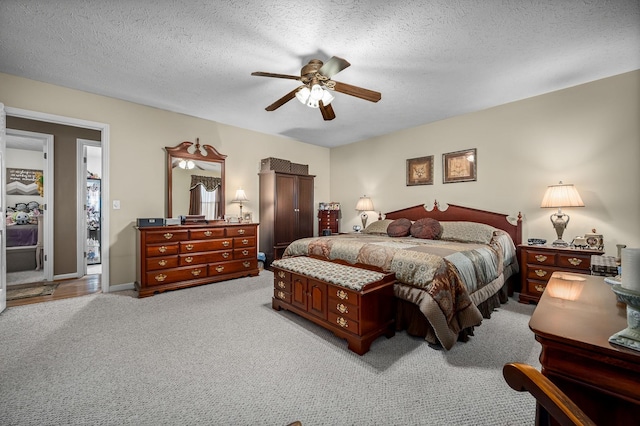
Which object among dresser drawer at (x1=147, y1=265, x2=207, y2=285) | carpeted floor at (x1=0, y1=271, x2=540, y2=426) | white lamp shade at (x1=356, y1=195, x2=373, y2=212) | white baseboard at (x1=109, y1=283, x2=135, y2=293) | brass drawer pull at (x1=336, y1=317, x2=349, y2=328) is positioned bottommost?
carpeted floor at (x1=0, y1=271, x2=540, y2=426)

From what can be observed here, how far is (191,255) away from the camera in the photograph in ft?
12.7

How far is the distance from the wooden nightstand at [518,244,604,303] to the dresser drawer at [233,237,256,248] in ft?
12.7

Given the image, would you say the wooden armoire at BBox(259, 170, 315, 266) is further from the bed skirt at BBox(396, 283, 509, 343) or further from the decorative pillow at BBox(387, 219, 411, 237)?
the bed skirt at BBox(396, 283, 509, 343)

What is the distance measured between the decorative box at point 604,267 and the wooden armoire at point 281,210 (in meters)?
4.23

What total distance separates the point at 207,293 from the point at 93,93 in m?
3.14

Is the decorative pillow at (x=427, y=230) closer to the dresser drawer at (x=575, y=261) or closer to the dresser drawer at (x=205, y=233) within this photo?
the dresser drawer at (x=575, y=261)

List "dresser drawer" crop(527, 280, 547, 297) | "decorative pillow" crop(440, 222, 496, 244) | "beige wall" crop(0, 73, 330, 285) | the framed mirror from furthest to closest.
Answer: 1. the framed mirror
2. "decorative pillow" crop(440, 222, 496, 244)
3. "beige wall" crop(0, 73, 330, 285)
4. "dresser drawer" crop(527, 280, 547, 297)

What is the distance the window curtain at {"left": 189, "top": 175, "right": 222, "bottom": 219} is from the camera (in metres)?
4.43

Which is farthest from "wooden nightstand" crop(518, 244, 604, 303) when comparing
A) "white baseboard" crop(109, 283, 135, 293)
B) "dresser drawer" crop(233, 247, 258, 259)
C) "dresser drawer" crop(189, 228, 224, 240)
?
"white baseboard" crop(109, 283, 135, 293)

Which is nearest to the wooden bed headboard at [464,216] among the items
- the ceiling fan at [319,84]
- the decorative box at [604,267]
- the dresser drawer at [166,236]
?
the decorative box at [604,267]

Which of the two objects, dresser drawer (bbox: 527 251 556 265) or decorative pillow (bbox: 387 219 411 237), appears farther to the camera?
decorative pillow (bbox: 387 219 411 237)

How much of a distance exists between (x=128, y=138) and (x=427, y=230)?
15.1 feet

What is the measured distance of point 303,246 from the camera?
3.44m

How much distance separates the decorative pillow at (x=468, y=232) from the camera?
3.45m
